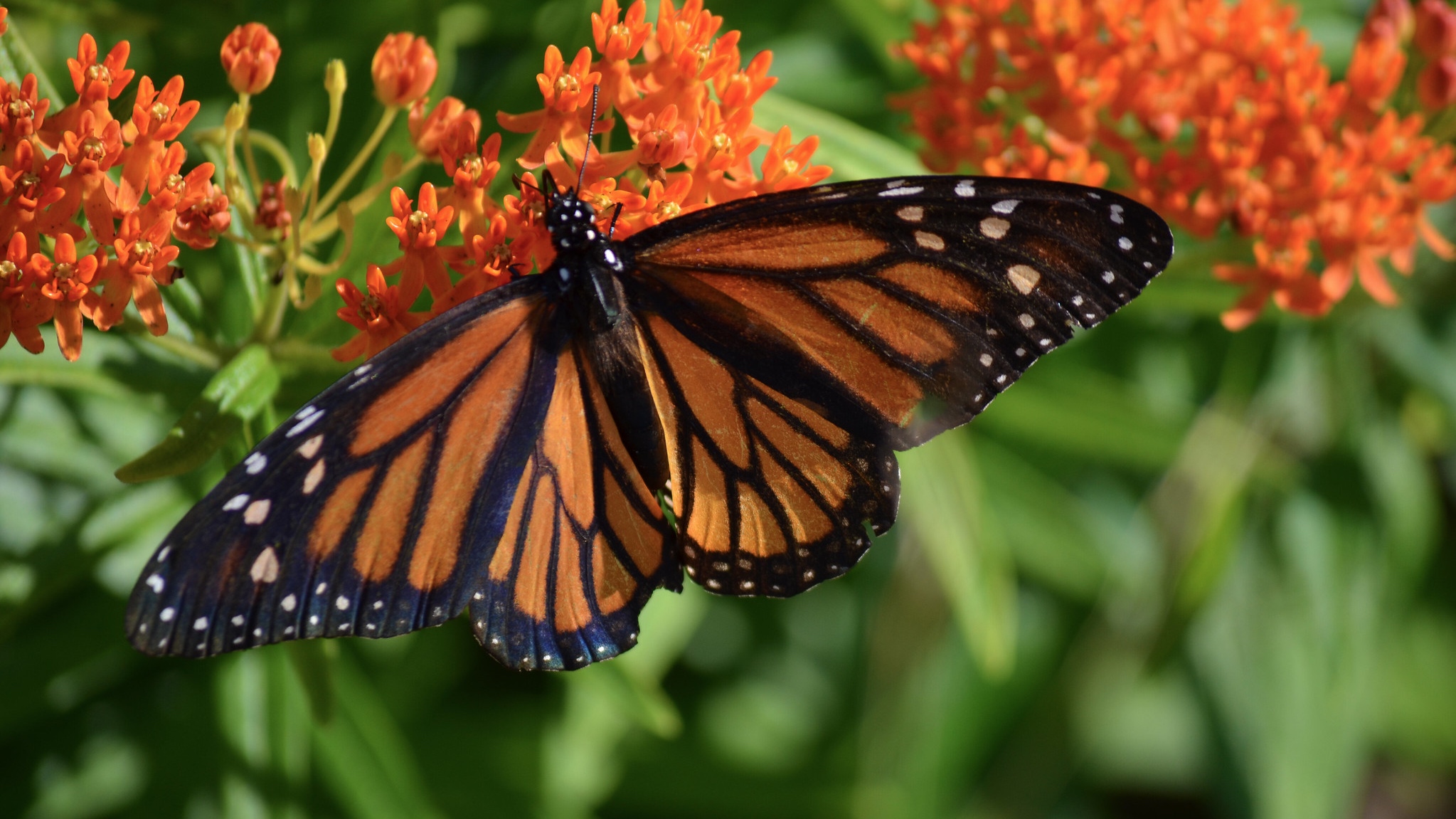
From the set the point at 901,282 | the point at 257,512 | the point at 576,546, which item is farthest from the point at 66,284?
the point at 901,282

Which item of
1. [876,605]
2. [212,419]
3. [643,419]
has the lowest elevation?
[876,605]

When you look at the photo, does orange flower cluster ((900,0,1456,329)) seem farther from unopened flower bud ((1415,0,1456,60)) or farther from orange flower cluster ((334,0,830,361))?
orange flower cluster ((334,0,830,361))

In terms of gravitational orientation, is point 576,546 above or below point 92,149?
below

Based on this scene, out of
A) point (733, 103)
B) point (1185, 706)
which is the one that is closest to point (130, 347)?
point (733, 103)

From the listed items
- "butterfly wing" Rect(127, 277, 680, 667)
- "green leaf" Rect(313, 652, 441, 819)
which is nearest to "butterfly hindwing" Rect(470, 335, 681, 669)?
"butterfly wing" Rect(127, 277, 680, 667)

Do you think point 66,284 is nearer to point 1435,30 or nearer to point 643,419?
point 643,419

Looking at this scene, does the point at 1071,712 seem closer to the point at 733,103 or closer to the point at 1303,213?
the point at 1303,213
